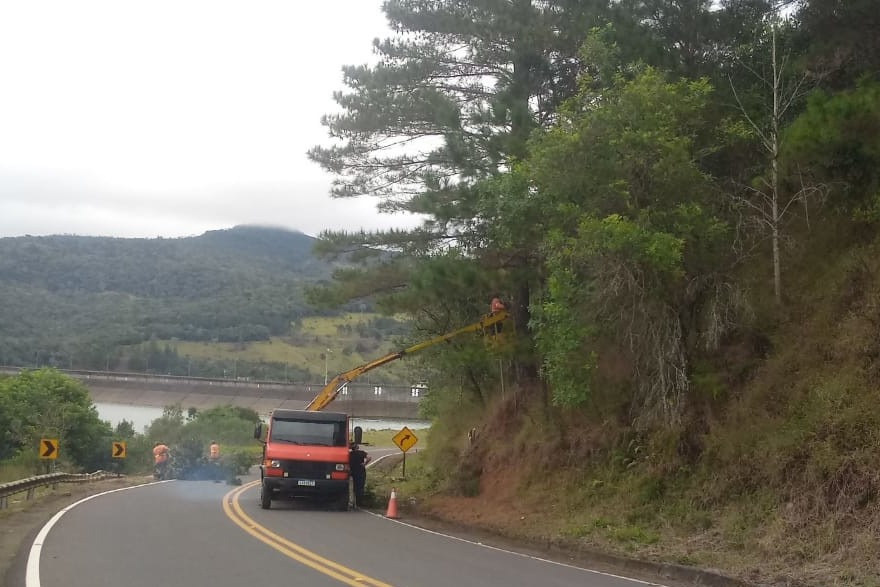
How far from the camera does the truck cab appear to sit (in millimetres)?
21266

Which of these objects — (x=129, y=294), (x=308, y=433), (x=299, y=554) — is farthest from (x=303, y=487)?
(x=129, y=294)

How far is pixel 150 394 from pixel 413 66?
2386 inches

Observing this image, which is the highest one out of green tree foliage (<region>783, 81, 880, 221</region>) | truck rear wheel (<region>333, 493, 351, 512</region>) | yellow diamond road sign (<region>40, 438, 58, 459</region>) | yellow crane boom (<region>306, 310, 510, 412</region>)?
green tree foliage (<region>783, 81, 880, 221</region>)

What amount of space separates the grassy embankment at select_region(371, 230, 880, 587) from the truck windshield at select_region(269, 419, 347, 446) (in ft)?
13.7

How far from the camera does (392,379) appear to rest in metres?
86.9

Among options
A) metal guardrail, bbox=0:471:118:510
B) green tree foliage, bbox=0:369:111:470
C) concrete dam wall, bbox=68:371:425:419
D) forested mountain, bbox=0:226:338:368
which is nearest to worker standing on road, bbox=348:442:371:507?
metal guardrail, bbox=0:471:118:510

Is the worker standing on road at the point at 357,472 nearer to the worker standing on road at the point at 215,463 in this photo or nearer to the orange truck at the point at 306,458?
the orange truck at the point at 306,458

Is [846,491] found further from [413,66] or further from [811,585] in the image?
[413,66]

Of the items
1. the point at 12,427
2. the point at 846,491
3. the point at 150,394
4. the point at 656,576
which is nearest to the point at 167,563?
the point at 656,576

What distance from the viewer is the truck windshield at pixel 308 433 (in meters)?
22.4

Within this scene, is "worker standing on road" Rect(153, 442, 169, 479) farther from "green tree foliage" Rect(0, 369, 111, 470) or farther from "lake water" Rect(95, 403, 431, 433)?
"lake water" Rect(95, 403, 431, 433)

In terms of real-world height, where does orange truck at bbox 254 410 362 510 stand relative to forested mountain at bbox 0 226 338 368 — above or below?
below

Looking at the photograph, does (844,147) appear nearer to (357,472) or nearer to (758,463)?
(758,463)

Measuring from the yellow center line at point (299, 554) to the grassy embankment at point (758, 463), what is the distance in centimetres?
465
